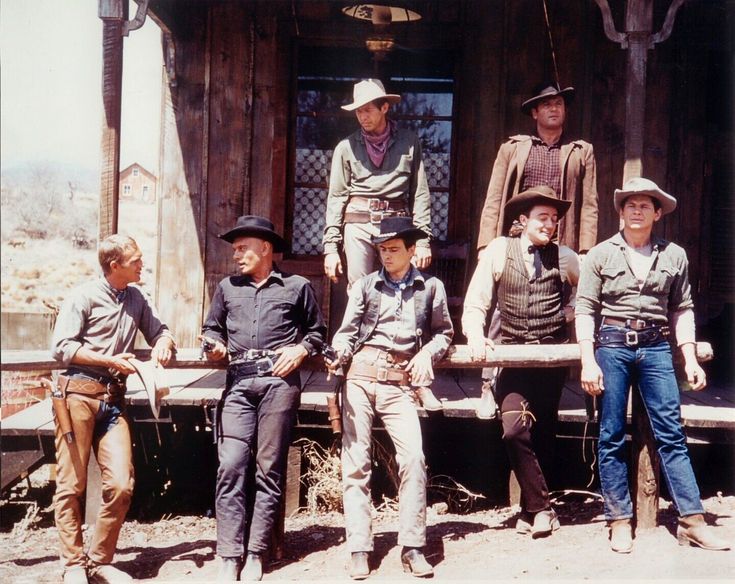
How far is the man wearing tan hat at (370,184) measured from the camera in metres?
5.46

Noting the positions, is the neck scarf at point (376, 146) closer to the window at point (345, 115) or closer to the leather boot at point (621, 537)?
the window at point (345, 115)

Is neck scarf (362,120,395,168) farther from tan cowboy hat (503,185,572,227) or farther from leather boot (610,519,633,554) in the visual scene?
leather boot (610,519,633,554)

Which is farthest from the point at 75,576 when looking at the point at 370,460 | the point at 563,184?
the point at 563,184

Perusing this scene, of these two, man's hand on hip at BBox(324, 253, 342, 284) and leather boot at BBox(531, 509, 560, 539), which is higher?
man's hand on hip at BBox(324, 253, 342, 284)

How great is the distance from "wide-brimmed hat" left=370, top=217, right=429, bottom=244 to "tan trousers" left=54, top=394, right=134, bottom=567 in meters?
1.94

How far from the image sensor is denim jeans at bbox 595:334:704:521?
4453mm

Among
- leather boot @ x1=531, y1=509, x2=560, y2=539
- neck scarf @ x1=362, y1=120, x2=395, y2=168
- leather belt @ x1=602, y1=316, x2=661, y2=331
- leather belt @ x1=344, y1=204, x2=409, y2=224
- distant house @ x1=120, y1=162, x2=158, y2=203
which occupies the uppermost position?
distant house @ x1=120, y1=162, x2=158, y2=203

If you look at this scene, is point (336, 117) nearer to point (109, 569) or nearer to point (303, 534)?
point (303, 534)

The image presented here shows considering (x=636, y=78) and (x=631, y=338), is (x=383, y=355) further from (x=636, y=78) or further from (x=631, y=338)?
(x=636, y=78)

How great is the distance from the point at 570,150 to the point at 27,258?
15.9 meters

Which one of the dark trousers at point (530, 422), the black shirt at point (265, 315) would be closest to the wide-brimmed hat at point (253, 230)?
the black shirt at point (265, 315)

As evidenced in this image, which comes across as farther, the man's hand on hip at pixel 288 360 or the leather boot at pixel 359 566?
the man's hand on hip at pixel 288 360

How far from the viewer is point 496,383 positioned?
16.1 ft

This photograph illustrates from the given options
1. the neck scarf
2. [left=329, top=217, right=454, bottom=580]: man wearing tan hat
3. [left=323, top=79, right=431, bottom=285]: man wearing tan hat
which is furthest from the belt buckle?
the neck scarf
